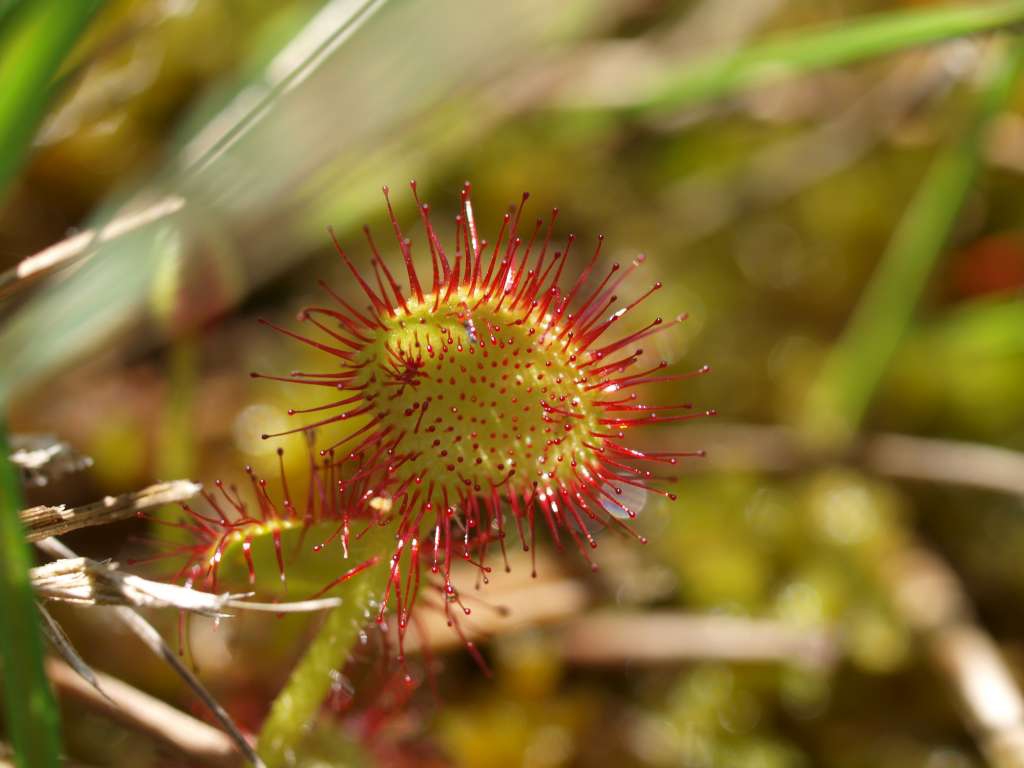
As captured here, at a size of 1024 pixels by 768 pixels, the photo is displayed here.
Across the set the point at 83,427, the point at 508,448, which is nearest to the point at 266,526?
the point at 508,448

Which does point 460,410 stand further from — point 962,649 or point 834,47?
point 962,649

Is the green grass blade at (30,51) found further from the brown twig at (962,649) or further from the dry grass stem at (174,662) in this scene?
the brown twig at (962,649)

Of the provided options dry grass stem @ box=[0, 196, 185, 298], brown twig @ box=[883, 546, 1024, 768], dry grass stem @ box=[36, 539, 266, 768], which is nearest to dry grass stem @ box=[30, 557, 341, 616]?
dry grass stem @ box=[36, 539, 266, 768]

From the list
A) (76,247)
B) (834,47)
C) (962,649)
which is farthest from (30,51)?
(962,649)

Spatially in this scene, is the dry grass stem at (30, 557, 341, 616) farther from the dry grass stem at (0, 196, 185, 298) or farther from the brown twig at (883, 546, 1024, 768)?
the brown twig at (883, 546, 1024, 768)

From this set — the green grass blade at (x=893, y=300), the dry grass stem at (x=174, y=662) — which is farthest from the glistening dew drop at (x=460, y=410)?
the green grass blade at (x=893, y=300)

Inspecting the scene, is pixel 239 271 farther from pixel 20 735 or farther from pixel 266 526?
pixel 20 735

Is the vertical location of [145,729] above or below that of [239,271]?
below
